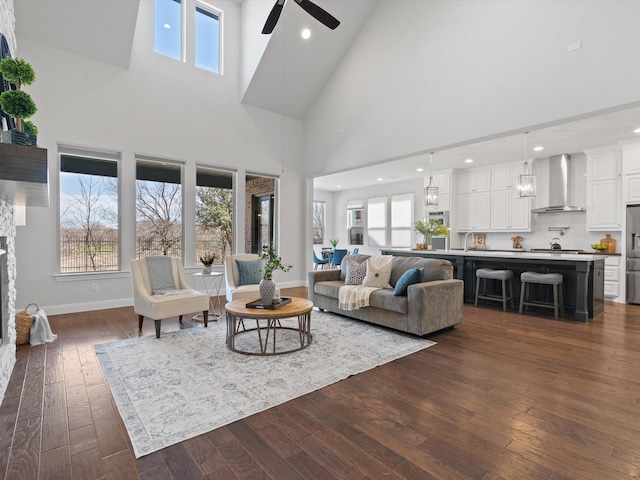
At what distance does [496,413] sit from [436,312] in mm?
1682

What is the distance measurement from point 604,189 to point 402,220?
4.97m

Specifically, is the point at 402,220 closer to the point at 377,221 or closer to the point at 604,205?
the point at 377,221

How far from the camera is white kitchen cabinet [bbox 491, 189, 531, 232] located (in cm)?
760

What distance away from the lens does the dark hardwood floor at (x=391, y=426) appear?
173 cm

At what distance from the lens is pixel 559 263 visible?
16.6 ft

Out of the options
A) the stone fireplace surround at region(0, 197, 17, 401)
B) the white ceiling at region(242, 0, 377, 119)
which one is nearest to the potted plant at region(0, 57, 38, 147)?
the stone fireplace surround at region(0, 197, 17, 401)

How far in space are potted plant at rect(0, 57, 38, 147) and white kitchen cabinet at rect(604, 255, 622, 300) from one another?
8.05 meters

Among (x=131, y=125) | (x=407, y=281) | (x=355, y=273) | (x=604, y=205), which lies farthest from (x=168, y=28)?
(x=604, y=205)

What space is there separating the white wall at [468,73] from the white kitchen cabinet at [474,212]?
366 centimetres

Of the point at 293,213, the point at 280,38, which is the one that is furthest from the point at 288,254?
the point at 280,38

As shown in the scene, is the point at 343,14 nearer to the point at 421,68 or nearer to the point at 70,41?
the point at 421,68

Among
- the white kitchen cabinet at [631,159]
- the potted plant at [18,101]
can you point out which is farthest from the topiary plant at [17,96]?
the white kitchen cabinet at [631,159]

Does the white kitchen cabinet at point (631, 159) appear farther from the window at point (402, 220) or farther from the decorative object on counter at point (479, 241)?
the window at point (402, 220)

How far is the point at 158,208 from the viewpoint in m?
5.96
